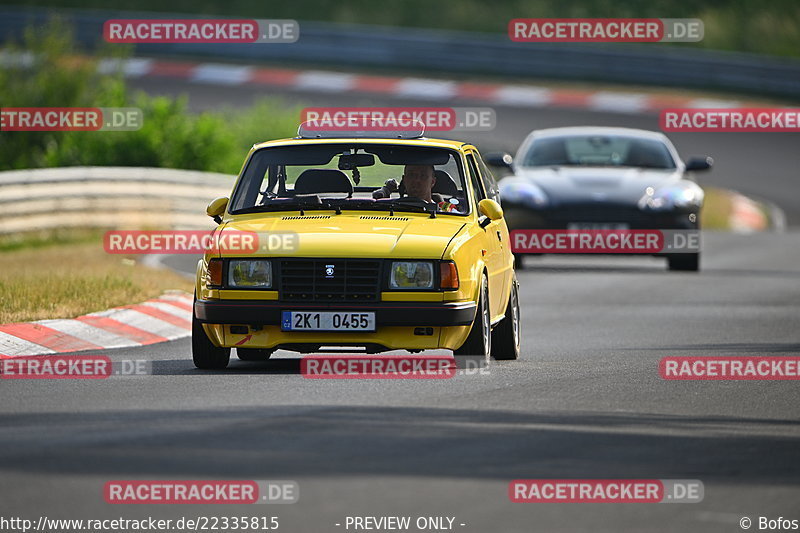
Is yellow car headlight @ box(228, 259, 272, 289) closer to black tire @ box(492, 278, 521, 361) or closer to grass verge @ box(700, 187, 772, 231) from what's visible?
black tire @ box(492, 278, 521, 361)

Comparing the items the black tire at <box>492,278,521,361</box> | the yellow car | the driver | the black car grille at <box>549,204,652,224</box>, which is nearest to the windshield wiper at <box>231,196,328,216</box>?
the yellow car

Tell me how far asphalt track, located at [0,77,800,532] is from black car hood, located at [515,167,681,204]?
19.4 ft

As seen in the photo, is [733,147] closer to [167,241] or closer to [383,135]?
[167,241]

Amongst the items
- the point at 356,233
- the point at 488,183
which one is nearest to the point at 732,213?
the point at 488,183

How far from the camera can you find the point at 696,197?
20.8 m

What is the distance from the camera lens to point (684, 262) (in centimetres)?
2139

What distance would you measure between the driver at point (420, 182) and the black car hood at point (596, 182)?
801 cm
